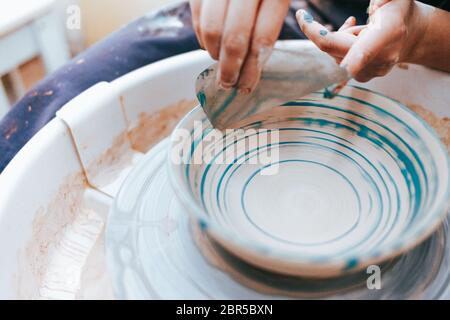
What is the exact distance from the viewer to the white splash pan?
0.78 meters

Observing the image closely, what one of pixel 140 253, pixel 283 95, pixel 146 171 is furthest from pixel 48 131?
pixel 283 95

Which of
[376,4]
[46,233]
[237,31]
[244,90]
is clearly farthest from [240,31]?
[46,233]

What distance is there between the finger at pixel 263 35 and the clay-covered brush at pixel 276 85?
0.19 ft

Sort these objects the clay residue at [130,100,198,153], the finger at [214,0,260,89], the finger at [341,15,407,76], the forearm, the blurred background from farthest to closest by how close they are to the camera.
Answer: the blurred background → the clay residue at [130,100,198,153] → the forearm → the finger at [341,15,407,76] → the finger at [214,0,260,89]

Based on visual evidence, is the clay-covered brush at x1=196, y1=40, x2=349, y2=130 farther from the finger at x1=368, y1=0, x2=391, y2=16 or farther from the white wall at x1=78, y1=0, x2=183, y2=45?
the white wall at x1=78, y1=0, x2=183, y2=45

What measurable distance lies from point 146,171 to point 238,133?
0.18m

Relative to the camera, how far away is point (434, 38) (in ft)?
3.11

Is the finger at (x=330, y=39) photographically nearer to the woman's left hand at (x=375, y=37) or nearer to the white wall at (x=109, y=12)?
the woman's left hand at (x=375, y=37)

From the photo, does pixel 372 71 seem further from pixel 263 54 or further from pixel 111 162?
pixel 111 162

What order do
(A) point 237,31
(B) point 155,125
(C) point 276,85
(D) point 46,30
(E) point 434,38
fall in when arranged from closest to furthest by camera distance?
(A) point 237,31, (C) point 276,85, (E) point 434,38, (B) point 155,125, (D) point 46,30

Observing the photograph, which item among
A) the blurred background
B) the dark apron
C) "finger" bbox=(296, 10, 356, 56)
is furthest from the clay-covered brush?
the blurred background

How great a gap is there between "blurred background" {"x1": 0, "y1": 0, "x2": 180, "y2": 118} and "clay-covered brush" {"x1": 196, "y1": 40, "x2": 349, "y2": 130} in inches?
30.7

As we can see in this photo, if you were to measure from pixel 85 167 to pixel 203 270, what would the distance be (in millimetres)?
417

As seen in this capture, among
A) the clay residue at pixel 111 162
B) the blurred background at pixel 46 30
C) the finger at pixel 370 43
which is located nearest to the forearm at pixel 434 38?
the finger at pixel 370 43
